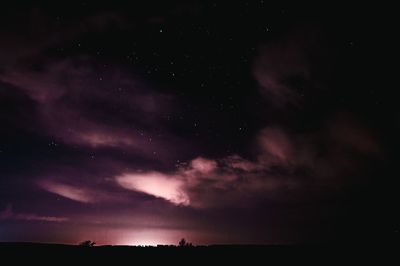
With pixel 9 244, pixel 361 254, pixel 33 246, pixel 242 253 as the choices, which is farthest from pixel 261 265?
pixel 9 244

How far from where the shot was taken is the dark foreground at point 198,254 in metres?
5.70

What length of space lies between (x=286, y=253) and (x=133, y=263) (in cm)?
307

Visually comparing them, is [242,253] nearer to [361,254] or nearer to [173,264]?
[173,264]

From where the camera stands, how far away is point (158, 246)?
6.85m

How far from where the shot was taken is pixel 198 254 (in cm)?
642

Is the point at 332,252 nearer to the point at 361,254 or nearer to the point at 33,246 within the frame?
the point at 361,254

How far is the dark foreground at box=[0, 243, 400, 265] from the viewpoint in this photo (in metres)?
5.70

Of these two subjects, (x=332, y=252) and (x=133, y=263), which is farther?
(x=133, y=263)

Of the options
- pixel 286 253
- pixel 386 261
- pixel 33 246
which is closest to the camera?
pixel 386 261

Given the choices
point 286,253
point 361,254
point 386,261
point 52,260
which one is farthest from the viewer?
point 52,260

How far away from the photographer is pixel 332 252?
5871mm

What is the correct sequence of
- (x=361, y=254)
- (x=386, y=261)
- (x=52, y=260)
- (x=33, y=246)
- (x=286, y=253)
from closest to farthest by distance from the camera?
(x=386, y=261), (x=361, y=254), (x=286, y=253), (x=52, y=260), (x=33, y=246)

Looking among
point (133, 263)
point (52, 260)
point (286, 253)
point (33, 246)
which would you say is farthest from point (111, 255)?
point (286, 253)

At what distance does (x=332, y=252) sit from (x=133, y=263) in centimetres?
390
